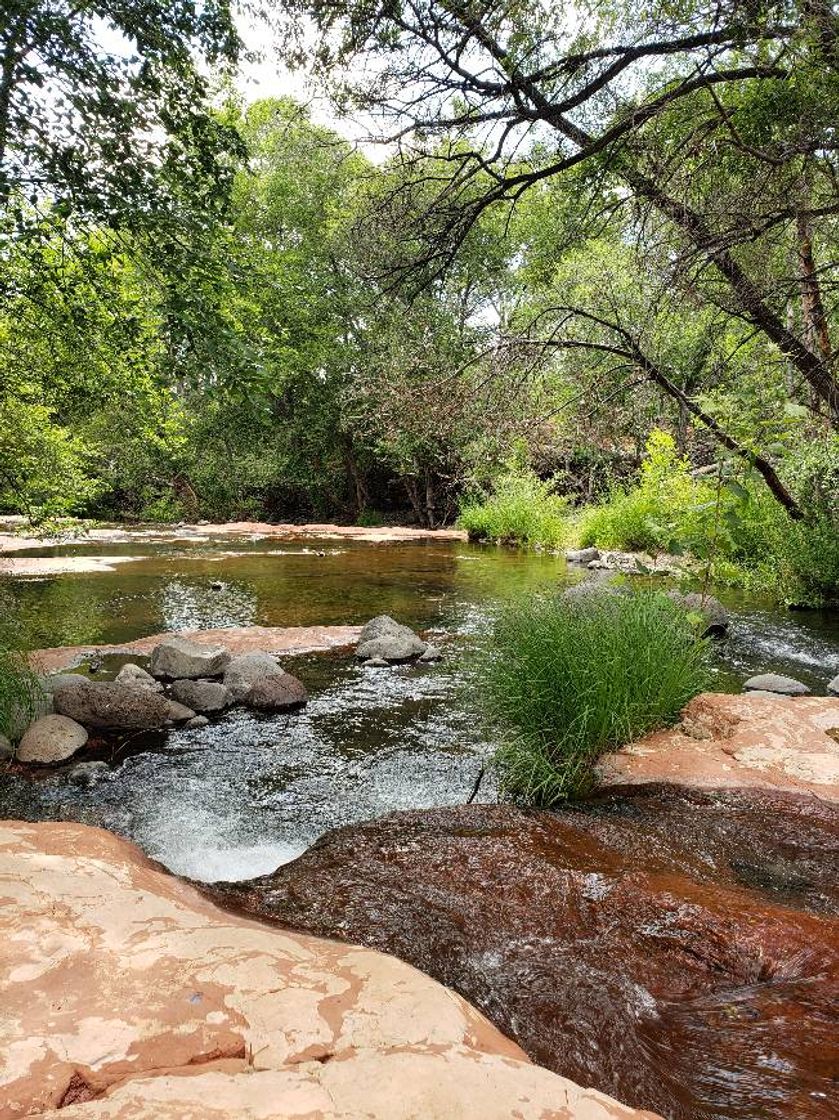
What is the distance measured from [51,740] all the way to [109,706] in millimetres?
553

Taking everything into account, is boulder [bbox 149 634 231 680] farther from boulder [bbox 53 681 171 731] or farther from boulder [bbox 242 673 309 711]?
boulder [bbox 53 681 171 731]

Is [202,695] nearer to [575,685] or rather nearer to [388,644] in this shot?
[388,644]

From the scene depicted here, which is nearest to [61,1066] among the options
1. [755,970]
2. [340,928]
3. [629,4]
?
[340,928]

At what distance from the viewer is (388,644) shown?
8086 millimetres

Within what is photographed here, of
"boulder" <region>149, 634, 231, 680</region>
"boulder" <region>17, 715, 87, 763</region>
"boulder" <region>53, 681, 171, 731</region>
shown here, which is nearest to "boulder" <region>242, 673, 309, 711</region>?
"boulder" <region>149, 634, 231, 680</region>

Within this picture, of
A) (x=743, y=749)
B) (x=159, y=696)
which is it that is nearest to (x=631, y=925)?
(x=743, y=749)

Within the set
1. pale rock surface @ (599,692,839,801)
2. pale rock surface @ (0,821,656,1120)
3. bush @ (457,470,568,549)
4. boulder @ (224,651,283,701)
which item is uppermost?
bush @ (457,470,568,549)

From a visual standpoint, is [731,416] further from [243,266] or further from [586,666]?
[243,266]

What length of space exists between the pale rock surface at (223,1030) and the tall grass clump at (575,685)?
2.57 meters

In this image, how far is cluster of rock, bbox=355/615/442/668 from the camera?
314 inches

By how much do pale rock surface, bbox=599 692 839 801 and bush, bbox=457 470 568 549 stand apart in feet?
46.7

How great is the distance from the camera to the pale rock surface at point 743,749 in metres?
4.28

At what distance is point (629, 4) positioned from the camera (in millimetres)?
4258

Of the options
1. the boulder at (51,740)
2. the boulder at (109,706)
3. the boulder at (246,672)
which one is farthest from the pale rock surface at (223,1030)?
the boulder at (246,672)
